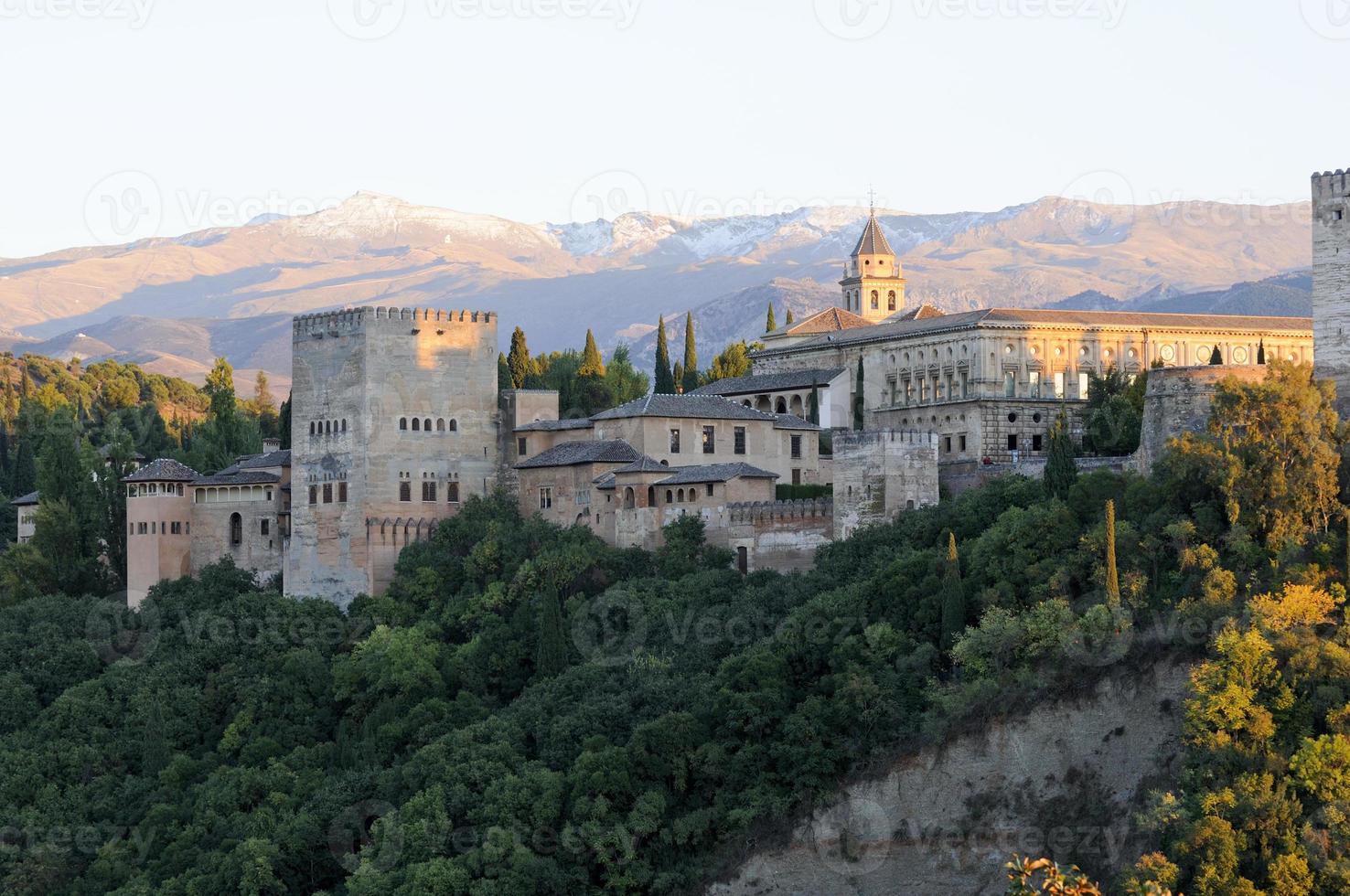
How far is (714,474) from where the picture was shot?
6331 centimetres

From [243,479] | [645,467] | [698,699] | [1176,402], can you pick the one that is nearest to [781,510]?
[645,467]

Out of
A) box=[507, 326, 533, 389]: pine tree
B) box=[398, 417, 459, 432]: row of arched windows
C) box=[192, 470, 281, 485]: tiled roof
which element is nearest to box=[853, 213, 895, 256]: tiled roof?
box=[507, 326, 533, 389]: pine tree

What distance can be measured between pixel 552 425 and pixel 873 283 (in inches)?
1172

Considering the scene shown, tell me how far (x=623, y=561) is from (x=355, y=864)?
48.8ft

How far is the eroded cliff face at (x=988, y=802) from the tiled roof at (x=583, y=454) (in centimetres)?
1827

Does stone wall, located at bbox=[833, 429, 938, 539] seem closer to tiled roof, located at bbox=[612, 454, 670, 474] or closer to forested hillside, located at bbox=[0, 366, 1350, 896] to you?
forested hillside, located at bbox=[0, 366, 1350, 896]

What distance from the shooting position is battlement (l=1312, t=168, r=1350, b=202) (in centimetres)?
5622

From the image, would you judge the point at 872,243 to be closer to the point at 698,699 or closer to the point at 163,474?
the point at 163,474

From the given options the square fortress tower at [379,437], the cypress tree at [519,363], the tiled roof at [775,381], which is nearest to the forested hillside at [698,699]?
the square fortress tower at [379,437]

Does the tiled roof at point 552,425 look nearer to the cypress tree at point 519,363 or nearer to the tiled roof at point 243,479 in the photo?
the tiled roof at point 243,479

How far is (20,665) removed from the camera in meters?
66.6

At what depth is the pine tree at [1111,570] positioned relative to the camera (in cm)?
5003

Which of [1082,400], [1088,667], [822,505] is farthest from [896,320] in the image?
[1088,667]

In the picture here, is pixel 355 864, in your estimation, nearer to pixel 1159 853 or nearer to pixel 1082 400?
pixel 1159 853
